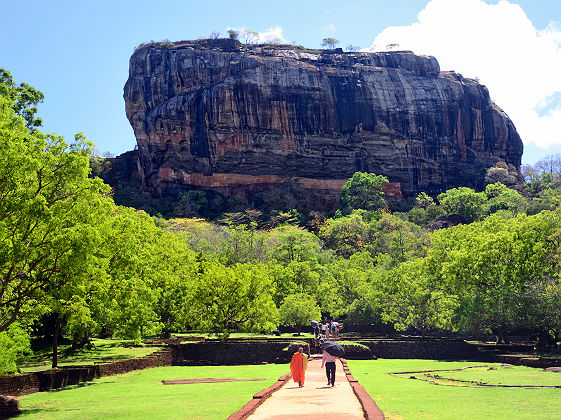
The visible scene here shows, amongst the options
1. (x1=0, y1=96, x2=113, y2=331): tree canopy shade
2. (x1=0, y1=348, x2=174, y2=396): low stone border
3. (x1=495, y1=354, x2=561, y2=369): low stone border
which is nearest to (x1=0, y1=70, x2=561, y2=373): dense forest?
(x1=0, y1=96, x2=113, y2=331): tree canopy shade

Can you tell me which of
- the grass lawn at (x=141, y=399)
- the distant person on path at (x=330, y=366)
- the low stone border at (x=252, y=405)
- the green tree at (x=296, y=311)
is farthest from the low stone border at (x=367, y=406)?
A: the green tree at (x=296, y=311)

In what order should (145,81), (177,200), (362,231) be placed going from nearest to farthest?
(362,231) < (177,200) < (145,81)

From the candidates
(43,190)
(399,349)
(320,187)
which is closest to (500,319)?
(399,349)

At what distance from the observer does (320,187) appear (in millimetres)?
92750

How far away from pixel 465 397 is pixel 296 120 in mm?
81171

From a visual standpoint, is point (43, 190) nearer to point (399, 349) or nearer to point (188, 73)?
point (399, 349)

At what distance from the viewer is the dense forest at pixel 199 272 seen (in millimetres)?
14383

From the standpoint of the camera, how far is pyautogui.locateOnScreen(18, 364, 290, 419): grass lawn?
38.4 ft

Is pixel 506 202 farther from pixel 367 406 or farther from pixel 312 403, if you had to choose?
pixel 367 406

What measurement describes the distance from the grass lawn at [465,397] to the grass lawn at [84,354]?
11.3 m

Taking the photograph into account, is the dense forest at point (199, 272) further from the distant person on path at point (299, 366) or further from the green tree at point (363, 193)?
the green tree at point (363, 193)

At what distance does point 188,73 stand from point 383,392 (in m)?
84.3

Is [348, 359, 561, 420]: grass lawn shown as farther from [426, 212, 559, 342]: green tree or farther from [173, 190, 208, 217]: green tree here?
[173, 190, 208, 217]: green tree

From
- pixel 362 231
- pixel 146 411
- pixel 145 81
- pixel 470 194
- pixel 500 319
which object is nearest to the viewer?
pixel 146 411
